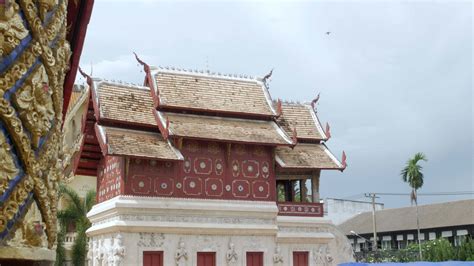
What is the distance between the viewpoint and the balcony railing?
23.0 m

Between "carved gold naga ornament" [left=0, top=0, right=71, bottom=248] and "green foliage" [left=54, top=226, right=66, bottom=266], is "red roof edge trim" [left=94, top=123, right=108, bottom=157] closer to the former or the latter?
"green foliage" [left=54, top=226, right=66, bottom=266]

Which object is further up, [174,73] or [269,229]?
[174,73]

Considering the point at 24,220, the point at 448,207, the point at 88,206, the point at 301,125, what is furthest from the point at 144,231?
the point at 448,207

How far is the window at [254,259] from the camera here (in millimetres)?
21669

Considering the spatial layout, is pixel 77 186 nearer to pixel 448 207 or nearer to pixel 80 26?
pixel 448 207

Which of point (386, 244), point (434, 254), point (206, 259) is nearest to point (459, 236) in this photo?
point (434, 254)

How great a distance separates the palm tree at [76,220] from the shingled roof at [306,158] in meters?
11.5

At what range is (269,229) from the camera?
859 inches

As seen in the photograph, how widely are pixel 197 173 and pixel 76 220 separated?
11.5 m

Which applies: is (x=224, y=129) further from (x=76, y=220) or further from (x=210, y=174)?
(x=76, y=220)

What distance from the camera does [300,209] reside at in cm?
2325

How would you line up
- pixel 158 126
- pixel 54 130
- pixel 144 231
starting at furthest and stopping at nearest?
1. pixel 158 126
2. pixel 144 231
3. pixel 54 130

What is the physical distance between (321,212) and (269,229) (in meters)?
2.77

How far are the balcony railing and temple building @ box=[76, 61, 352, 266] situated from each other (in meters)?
0.04
